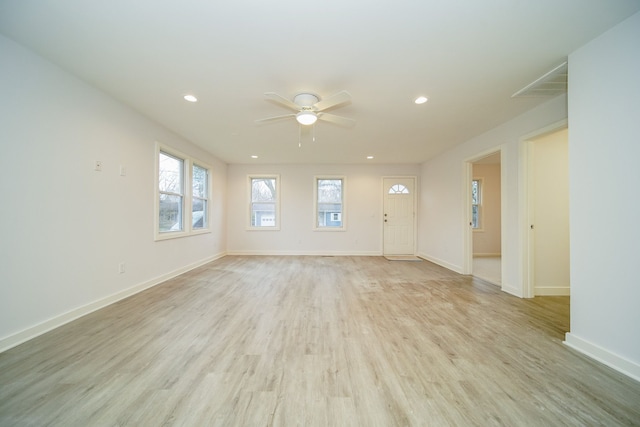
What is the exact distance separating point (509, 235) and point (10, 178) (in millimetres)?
5616

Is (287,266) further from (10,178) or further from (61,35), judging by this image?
(61,35)

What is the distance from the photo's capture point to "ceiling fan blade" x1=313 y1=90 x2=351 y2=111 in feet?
7.65

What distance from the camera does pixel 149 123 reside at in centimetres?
350

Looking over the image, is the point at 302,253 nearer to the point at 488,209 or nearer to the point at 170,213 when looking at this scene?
the point at 170,213

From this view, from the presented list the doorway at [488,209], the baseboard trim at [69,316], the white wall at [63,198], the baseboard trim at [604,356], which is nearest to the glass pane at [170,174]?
the white wall at [63,198]

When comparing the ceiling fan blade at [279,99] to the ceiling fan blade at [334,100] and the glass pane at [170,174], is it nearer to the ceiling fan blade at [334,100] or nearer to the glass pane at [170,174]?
the ceiling fan blade at [334,100]

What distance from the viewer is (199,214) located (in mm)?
5254

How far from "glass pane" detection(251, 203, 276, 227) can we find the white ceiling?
3494 millimetres

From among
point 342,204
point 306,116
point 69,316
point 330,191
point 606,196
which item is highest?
point 306,116

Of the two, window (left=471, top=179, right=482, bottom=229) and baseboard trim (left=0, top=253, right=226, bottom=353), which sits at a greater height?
window (left=471, top=179, right=482, bottom=229)

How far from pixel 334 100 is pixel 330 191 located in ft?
13.8

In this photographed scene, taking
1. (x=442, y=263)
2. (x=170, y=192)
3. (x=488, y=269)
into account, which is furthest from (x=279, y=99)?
(x=488, y=269)

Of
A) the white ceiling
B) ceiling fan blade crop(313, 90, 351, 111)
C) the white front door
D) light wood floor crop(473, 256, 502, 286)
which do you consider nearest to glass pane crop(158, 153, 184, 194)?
the white ceiling

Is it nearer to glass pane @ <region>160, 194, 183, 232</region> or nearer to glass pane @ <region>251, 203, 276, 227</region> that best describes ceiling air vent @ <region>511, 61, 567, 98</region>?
Answer: glass pane @ <region>160, 194, 183, 232</region>
